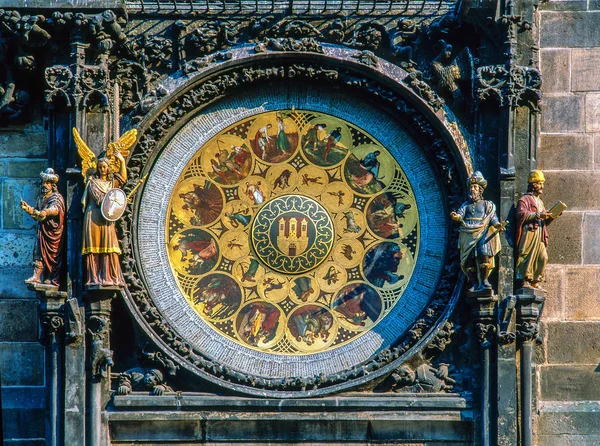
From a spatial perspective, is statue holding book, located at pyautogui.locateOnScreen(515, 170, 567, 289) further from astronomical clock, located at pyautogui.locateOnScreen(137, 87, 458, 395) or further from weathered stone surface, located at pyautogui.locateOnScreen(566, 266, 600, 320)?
astronomical clock, located at pyautogui.locateOnScreen(137, 87, 458, 395)

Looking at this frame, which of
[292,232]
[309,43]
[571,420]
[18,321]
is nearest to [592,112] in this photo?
[309,43]

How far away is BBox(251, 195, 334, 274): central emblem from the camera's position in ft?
57.4

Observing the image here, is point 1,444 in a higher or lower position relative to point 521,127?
lower

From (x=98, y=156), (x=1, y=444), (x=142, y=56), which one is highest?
(x=142, y=56)

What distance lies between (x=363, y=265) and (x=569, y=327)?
2204 millimetres

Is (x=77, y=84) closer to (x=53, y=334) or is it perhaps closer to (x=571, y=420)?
(x=53, y=334)

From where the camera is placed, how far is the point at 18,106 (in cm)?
1748

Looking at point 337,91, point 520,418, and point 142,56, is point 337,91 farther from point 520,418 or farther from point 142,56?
point 520,418

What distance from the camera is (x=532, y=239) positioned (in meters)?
16.9

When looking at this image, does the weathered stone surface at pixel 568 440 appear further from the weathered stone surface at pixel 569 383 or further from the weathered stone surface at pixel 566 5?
the weathered stone surface at pixel 566 5

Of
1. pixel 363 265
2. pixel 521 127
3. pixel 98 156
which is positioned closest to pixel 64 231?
pixel 98 156

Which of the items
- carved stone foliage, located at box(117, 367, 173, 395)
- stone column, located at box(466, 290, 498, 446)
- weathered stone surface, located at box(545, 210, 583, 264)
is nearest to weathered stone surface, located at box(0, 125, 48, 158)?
carved stone foliage, located at box(117, 367, 173, 395)

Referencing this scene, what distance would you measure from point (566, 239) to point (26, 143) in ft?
18.6

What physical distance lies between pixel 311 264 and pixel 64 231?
2.56 metres
